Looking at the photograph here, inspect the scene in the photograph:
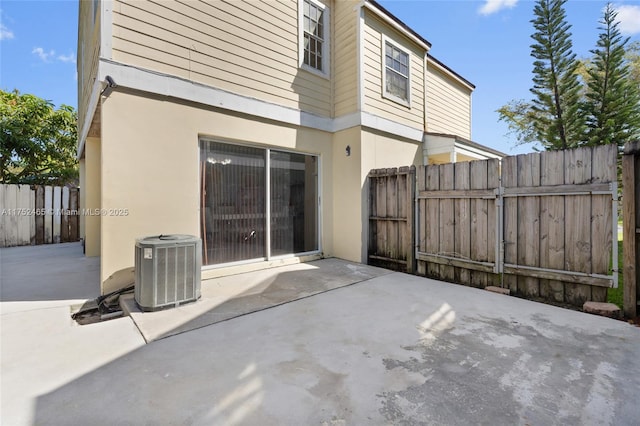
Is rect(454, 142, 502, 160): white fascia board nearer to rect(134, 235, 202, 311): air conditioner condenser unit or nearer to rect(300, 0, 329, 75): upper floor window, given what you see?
rect(300, 0, 329, 75): upper floor window

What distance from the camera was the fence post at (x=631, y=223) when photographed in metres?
2.99

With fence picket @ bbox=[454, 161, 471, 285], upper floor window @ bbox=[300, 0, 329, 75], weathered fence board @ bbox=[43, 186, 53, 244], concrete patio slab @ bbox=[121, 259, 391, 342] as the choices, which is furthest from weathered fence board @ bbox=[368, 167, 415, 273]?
weathered fence board @ bbox=[43, 186, 53, 244]

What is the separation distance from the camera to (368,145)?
5691 mm

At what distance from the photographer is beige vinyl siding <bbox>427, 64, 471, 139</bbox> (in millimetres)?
8253

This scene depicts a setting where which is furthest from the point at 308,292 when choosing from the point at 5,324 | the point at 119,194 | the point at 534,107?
the point at 534,107

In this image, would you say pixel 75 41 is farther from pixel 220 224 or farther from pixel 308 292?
pixel 308 292

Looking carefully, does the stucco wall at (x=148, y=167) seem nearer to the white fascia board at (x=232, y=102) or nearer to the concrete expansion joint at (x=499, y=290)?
the white fascia board at (x=232, y=102)

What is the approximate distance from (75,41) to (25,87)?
6292 mm

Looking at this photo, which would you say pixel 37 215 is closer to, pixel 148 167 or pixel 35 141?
pixel 35 141

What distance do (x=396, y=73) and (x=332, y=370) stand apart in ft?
20.9

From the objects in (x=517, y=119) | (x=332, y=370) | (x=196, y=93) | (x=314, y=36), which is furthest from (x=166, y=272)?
(x=517, y=119)

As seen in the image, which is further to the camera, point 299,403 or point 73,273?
point 73,273

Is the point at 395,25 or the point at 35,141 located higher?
the point at 395,25

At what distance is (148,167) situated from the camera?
3.84 m
